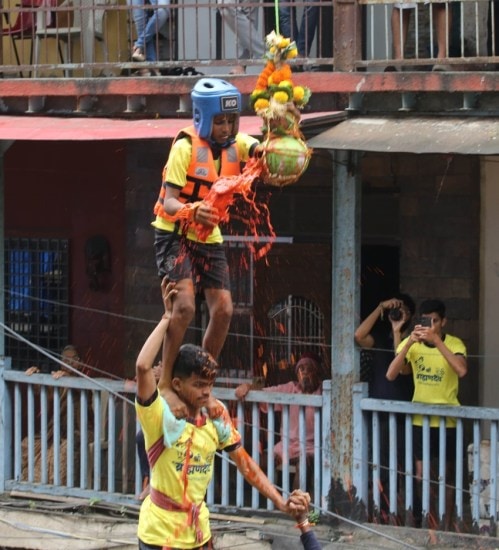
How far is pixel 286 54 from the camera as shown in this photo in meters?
7.50

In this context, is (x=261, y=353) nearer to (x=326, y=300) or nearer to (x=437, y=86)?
(x=326, y=300)

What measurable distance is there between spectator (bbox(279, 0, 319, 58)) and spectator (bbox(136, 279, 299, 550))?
4.37 metres

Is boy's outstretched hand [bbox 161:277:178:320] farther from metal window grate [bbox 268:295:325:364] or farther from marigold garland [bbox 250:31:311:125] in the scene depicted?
metal window grate [bbox 268:295:325:364]

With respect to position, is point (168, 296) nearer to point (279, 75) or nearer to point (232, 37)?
point (279, 75)

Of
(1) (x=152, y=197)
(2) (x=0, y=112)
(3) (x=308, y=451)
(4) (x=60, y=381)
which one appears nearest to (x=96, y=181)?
(1) (x=152, y=197)

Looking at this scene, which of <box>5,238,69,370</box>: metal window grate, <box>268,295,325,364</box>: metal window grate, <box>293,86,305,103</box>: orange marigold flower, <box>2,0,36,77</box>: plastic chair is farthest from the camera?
<box>5,238,69,370</box>: metal window grate

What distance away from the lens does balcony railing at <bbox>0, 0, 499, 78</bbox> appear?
10.8 meters

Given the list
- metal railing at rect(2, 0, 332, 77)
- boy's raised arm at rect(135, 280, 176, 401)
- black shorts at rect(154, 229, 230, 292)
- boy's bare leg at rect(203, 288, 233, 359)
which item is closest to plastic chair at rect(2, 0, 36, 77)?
metal railing at rect(2, 0, 332, 77)

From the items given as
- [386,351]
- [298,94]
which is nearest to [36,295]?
[386,351]

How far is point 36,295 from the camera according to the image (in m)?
14.0

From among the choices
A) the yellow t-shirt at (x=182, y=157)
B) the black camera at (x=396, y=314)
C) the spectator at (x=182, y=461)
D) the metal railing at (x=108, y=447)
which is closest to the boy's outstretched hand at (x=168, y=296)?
the spectator at (x=182, y=461)

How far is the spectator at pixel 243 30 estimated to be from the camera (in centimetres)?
1127

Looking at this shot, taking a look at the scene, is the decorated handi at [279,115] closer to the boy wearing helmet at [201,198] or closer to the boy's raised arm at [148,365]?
the boy wearing helmet at [201,198]

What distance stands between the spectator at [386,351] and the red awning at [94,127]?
1479mm
